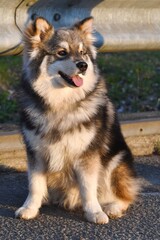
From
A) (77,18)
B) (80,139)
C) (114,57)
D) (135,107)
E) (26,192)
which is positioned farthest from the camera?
(114,57)

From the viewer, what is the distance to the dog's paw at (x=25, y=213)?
473 centimetres

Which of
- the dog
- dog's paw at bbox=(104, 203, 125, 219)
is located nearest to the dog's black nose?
the dog

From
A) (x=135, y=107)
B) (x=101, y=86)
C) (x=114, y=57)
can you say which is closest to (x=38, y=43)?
(x=101, y=86)

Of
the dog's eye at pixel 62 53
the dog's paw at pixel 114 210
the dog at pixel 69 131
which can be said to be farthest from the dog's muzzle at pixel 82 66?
the dog's paw at pixel 114 210

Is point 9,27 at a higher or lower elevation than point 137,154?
higher

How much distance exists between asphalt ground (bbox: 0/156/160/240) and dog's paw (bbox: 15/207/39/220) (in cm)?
4

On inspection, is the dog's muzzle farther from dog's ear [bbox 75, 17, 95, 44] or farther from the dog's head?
dog's ear [bbox 75, 17, 95, 44]

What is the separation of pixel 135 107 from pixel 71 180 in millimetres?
2936

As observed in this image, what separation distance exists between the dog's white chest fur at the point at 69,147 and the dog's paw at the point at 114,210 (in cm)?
45

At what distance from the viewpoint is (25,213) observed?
474 centimetres

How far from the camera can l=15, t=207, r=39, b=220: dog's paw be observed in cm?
473

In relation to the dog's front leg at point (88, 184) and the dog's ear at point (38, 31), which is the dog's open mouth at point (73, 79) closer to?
the dog's ear at point (38, 31)

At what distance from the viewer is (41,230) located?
4.49 m

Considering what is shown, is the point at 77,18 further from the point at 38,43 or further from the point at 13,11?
the point at 38,43
